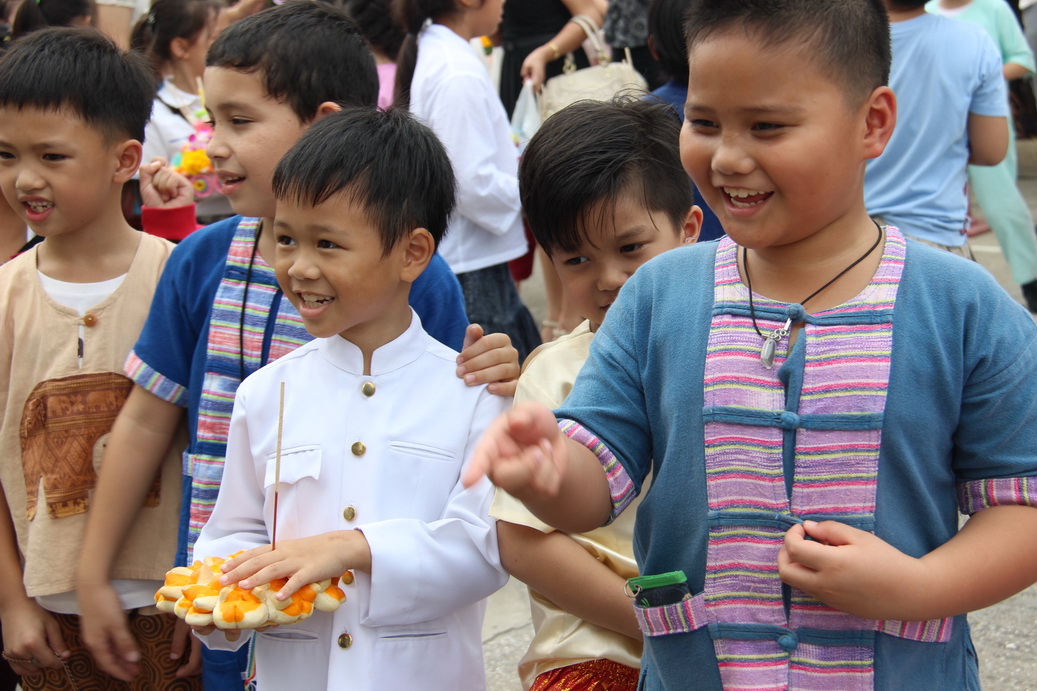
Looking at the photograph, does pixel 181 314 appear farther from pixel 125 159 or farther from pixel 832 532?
pixel 832 532

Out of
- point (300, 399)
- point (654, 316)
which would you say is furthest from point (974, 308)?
point (300, 399)

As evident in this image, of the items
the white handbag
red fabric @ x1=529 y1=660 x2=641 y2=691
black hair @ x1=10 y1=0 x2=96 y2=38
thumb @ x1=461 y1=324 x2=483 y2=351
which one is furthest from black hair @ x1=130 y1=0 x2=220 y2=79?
red fabric @ x1=529 y1=660 x2=641 y2=691

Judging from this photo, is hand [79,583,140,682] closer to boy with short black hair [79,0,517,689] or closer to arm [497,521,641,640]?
boy with short black hair [79,0,517,689]

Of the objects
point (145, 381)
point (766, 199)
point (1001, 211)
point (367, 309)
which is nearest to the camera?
point (766, 199)

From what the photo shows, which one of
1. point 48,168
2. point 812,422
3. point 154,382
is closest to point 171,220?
point 48,168

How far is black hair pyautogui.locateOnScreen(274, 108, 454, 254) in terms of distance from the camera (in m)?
2.02

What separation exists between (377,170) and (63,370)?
2.95ft

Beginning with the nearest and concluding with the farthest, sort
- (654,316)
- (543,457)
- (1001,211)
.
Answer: (543,457)
(654,316)
(1001,211)

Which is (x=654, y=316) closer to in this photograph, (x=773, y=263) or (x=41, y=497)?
(x=773, y=263)

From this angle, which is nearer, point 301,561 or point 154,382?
point 301,561

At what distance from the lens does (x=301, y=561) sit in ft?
5.98

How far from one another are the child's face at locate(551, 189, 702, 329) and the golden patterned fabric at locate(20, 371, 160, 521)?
104 centimetres

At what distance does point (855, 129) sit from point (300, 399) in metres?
1.10

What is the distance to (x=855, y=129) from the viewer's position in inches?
58.8
